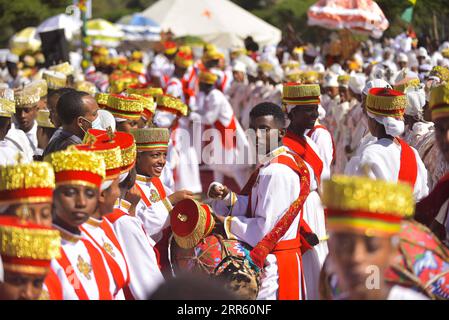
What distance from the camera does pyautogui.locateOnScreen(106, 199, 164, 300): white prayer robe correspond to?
15.9 ft

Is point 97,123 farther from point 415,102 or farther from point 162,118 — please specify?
point 415,102

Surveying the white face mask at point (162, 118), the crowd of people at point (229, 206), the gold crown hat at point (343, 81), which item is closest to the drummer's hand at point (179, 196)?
the crowd of people at point (229, 206)

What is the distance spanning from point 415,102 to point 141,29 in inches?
1052

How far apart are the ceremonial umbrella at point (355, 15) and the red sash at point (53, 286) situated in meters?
13.4

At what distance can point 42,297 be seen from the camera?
3809 mm

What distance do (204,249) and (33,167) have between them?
1971 millimetres

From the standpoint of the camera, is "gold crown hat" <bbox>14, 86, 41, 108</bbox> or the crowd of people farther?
"gold crown hat" <bbox>14, 86, 41, 108</bbox>

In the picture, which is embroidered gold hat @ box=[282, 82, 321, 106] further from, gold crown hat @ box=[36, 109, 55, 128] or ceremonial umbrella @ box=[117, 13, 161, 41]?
ceremonial umbrella @ box=[117, 13, 161, 41]

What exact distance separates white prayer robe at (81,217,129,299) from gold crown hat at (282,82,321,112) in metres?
2.71

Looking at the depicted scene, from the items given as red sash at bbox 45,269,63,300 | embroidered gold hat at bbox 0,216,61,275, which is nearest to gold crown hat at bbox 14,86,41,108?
red sash at bbox 45,269,63,300
